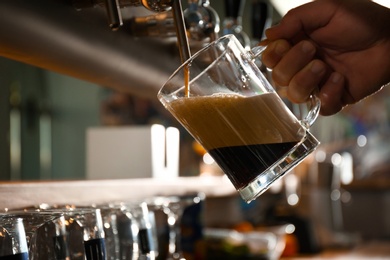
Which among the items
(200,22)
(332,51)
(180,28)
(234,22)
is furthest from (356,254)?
(180,28)

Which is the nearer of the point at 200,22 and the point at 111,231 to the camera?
the point at 111,231

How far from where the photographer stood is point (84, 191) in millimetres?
1421

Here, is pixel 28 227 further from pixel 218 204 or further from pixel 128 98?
pixel 128 98

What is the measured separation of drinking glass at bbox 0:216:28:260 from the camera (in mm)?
788

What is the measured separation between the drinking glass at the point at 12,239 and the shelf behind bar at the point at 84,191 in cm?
24

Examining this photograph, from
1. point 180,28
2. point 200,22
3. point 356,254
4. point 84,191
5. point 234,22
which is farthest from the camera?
point 356,254

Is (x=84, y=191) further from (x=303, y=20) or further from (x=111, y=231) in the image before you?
(x=303, y=20)

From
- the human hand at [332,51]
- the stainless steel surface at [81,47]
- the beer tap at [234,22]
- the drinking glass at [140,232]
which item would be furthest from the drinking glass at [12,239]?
the beer tap at [234,22]

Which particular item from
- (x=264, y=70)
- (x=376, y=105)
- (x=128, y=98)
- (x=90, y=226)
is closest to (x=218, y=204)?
(x=128, y=98)

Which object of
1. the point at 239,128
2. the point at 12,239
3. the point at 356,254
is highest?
the point at 239,128

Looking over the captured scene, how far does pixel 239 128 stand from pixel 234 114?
0.02 m

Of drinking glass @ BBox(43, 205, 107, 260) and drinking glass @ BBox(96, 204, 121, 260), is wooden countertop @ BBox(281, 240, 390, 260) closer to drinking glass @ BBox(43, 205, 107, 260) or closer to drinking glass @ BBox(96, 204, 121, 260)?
drinking glass @ BBox(96, 204, 121, 260)

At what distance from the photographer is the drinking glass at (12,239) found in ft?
2.59

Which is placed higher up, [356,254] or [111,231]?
[111,231]
